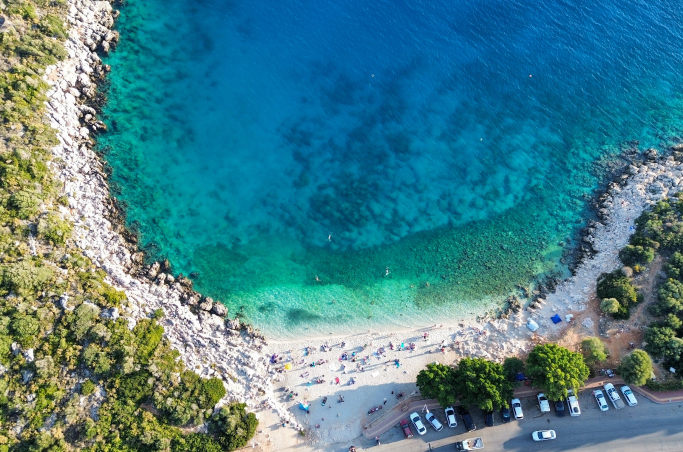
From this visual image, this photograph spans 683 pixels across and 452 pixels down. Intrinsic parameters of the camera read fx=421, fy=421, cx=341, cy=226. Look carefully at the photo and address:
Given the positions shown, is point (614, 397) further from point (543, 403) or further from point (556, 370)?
point (556, 370)

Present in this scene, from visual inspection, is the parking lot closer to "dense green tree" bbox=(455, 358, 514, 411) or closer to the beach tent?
"dense green tree" bbox=(455, 358, 514, 411)

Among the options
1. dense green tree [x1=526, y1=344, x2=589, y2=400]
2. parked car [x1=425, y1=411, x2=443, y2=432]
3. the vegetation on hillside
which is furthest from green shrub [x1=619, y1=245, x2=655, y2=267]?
the vegetation on hillside

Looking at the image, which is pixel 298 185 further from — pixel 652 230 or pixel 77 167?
pixel 652 230

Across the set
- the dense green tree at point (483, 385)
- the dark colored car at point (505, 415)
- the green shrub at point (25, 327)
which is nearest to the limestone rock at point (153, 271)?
the green shrub at point (25, 327)

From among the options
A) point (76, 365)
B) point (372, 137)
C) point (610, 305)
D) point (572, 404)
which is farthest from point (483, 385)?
point (76, 365)

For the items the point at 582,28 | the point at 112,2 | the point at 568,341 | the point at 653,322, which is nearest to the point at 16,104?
the point at 112,2

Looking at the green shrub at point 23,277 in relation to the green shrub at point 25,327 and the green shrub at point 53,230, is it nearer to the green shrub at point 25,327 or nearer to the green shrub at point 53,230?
the green shrub at point 25,327
